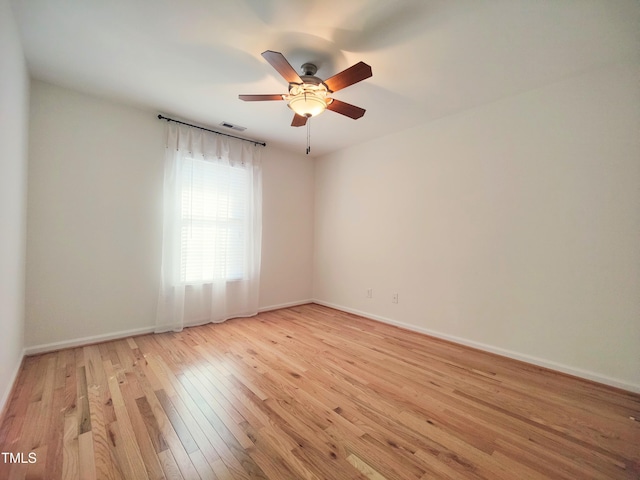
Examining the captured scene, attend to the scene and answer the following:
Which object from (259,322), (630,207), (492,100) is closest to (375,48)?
(492,100)

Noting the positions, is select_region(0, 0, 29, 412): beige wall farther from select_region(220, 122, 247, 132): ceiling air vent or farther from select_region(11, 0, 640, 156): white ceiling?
select_region(220, 122, 247, 132): ceiling air vent

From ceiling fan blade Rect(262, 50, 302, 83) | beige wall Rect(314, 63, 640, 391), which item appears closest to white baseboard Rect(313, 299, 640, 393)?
beige wall Rect(314, 63, 640, 391)

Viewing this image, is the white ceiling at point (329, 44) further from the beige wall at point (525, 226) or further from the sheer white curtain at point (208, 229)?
the sheer white curtain at point (208, 229)

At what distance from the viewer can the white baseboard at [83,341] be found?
239 cm

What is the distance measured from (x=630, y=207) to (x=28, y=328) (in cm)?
521

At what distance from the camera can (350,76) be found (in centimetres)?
179

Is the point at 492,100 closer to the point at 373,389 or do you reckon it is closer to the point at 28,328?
the point at 373,389

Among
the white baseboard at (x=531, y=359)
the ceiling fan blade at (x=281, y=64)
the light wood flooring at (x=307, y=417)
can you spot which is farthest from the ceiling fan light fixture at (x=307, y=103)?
the white baseboard at (x=531, y=359)

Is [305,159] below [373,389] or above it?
above

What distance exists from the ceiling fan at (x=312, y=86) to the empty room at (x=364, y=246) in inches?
0.8

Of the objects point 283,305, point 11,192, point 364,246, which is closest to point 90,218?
point 11,192

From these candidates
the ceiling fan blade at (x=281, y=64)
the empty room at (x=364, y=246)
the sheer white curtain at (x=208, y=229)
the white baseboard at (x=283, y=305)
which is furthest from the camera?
the white baseboard at (x=283, y=305)

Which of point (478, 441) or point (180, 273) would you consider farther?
point (180, 273)

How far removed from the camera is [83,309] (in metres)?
2.61
